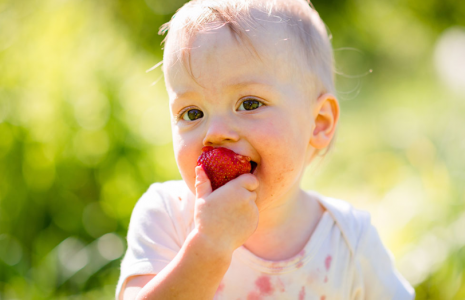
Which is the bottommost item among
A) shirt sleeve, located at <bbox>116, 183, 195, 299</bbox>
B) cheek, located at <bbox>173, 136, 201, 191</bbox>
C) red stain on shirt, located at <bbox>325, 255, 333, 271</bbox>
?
red stain on shirt, located at <bbox>325, 255, 333, 271</bbox>

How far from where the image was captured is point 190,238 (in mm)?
1035

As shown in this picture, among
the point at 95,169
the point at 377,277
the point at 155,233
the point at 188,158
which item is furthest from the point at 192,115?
the point at 95,169

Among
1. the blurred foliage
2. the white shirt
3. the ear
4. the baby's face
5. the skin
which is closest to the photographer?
the skin

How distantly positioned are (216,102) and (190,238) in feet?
1.18

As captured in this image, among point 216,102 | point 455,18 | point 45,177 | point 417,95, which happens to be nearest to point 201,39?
point 216,102

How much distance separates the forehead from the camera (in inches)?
45.7

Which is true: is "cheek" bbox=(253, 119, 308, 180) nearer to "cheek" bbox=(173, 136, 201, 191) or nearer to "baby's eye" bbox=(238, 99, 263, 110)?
"baby's eye" bbox=(238, 99, 263, 110)

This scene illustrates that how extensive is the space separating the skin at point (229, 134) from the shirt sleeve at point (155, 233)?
0.04 metres

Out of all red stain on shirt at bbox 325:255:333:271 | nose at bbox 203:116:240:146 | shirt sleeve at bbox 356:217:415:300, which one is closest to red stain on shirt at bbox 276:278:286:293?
red stain on shirt at bbox 325:255:333:271

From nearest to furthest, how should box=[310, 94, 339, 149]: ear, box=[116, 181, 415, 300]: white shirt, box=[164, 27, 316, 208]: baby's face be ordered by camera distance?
box=[164, 27, 316, 208]: baby's face
box=[116, 181, 415, 300]: white shirt
box=[310, 94, 339, 149]: ear

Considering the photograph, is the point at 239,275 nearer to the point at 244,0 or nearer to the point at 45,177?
the point at 244,0

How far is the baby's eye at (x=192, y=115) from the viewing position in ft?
4.03

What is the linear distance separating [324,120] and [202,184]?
555 millimetres

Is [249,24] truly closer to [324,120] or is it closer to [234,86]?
[234,86]
